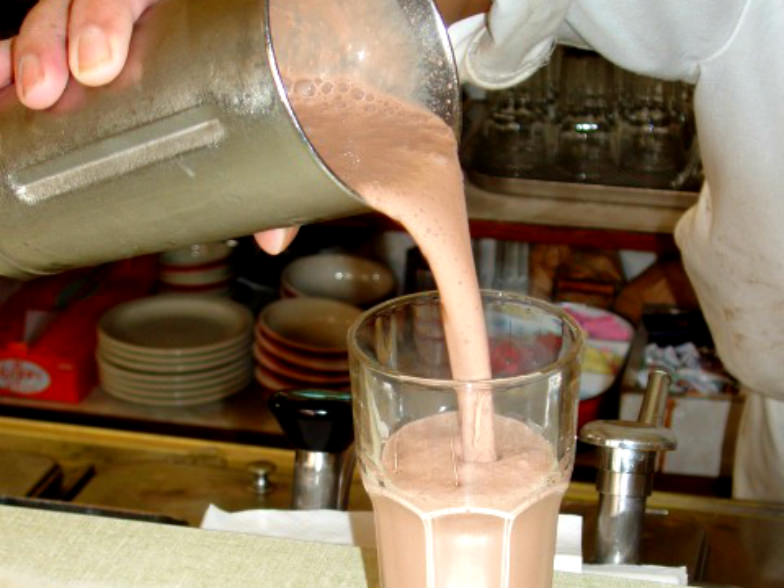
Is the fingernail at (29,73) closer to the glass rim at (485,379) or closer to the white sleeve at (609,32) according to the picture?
the glass rim at (485,379)

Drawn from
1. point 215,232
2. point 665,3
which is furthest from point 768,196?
point 215,232

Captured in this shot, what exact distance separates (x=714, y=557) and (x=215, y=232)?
52 centimetres

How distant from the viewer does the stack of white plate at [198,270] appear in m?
2.29

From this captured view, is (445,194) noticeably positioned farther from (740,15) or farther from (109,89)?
(740,15)

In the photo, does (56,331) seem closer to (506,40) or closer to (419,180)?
(506,40)

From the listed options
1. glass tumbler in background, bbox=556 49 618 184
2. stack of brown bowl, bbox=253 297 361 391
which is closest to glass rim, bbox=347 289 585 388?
stack of brown bowl, bbox=253 297 361 391

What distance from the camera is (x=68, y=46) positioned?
26.6 inches

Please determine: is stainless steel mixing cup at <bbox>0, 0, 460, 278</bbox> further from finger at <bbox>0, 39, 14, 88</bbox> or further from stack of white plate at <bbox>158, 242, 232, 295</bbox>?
stack of white plate at <bbox>158, 242, 232, 295</bbox>

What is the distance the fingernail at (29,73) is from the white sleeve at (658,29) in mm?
560

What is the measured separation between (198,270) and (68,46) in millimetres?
1635

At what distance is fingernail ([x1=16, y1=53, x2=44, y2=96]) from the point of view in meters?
0.66

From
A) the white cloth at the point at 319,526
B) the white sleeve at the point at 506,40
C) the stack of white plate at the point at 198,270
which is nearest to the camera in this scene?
the white cloth at the point at 319,526

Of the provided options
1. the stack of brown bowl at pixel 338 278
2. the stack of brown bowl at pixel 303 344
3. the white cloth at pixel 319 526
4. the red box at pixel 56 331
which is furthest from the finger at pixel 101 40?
the stack of brown bowl at pixel 338 278

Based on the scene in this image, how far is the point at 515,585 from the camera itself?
2.24 ft
